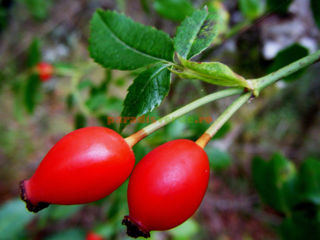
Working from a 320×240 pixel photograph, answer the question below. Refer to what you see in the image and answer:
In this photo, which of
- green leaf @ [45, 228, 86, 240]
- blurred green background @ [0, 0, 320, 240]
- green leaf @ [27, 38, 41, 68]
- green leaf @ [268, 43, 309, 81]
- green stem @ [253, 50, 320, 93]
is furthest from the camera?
green leaf @ [45, 228, 86, 240]

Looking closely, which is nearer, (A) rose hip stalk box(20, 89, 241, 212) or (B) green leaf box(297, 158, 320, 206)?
(A) rose hip stalk box(20, 89, 241, 212)

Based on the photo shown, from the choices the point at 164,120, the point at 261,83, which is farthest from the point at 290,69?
the point at 164,120

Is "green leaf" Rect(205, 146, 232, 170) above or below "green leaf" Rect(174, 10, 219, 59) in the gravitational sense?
below

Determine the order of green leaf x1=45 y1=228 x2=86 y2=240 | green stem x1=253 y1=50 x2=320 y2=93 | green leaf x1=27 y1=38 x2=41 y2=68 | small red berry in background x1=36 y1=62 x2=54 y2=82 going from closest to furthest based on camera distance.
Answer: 1. green stem x1=253 y1=50 x2=320 y2=93
2. green leaf x1=27 y1=38 x2=41 y2=68
3. small red berry in background x1=36 y1=62 x2=54 y2=82
4. green leaf x1=45 y1=228 x2=86 y2=240

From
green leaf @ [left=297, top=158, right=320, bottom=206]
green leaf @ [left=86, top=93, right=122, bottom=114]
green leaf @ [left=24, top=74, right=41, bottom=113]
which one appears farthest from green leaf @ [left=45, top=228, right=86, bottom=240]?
green leaf @ [left=297, top=158, right=320, bottom=206]

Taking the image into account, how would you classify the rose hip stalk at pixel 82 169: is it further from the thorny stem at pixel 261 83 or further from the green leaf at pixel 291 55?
the green leaf at pixel 291 55

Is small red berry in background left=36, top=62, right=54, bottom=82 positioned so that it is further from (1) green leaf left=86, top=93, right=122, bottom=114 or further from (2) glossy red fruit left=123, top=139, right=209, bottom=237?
(2) glossy red fruit left=123, top=139, right=209, bottom=237

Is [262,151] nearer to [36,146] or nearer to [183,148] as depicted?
[36,146]
